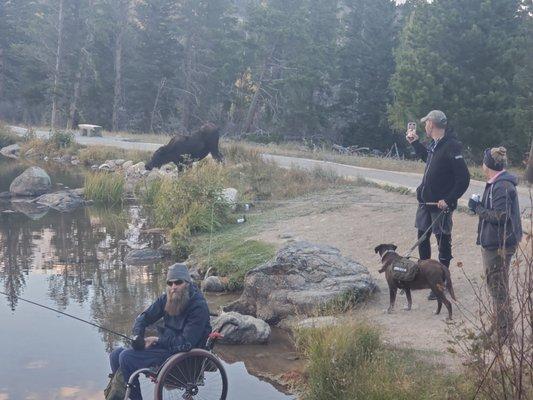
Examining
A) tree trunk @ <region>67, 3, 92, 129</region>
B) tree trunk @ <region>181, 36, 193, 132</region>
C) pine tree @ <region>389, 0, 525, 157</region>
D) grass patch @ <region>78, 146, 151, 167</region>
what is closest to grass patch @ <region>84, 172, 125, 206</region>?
grass patch @ <region>78, 146, 151, 167</region>

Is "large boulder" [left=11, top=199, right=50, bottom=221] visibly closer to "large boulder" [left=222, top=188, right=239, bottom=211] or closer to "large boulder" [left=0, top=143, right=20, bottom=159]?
"large boulder" [left=222, top=188, right=239, bottom=211]

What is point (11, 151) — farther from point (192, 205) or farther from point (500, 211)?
point (500, 211)

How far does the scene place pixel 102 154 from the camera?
26.5m

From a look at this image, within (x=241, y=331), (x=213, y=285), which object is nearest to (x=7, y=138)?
(x=213, y=285)

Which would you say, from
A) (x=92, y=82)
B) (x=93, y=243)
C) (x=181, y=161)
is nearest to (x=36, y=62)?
(x=92, y=82)

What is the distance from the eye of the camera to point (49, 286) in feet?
35.8

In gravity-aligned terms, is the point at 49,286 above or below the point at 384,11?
below

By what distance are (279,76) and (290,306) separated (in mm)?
36229

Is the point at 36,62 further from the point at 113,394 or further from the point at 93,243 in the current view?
the point at 113,394

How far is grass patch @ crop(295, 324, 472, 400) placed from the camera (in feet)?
17.8

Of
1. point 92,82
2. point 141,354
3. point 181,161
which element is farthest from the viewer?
point 92,82

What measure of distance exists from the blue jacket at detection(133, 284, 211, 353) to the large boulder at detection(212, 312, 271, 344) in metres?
2.10

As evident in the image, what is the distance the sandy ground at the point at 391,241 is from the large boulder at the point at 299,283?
13.3 inches

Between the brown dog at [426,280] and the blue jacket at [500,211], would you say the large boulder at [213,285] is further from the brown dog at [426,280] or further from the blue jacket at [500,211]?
the blue jacket at [500,211]
